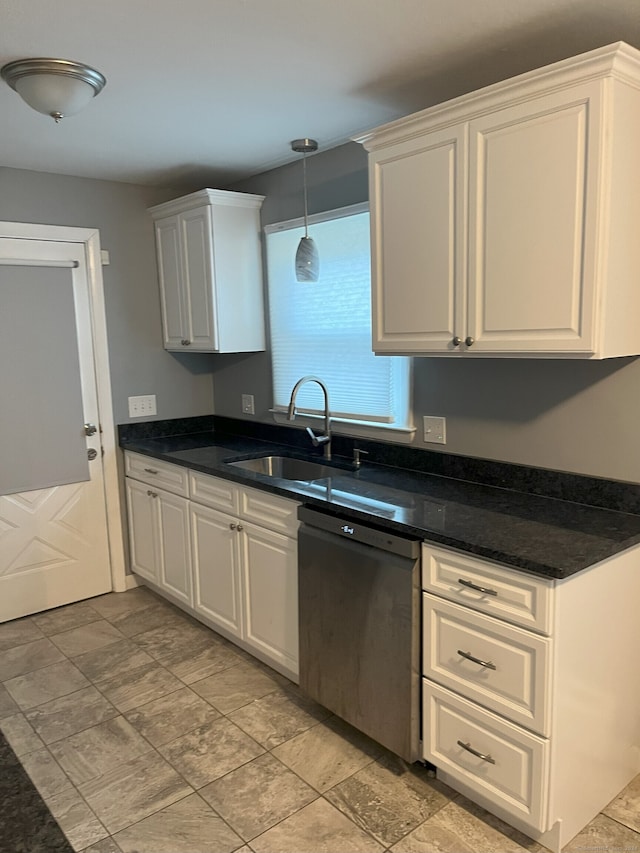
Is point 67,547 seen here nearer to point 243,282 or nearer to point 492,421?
point 243,282

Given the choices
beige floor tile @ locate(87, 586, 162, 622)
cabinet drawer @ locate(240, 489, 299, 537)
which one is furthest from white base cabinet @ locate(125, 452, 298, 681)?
beige floor tile @ locate(87, 586, 162, 622)

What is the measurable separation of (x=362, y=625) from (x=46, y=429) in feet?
7.13

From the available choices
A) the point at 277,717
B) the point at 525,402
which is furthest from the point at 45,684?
the point at 525,402

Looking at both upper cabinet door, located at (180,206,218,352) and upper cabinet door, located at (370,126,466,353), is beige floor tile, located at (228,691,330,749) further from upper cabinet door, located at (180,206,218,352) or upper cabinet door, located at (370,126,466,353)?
upper cabinet door, located at (180,206,218,352)

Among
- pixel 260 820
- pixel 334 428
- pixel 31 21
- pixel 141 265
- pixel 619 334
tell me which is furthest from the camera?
pixel 141 265

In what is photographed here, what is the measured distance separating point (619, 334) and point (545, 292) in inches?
9.8

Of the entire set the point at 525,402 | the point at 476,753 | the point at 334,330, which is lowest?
the point at 476,753

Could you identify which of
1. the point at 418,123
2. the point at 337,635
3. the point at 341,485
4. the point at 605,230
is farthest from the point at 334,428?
the point at 605,230

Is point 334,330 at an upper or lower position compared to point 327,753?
upper

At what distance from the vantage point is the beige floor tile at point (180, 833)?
6.38 ft

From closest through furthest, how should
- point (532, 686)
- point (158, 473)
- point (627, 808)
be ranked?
point (532, 686), point (627, 808), point (158, 473)

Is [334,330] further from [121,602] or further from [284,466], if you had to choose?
[121,602]

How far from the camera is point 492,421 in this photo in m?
2.52

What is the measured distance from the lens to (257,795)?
2154 millimetres
